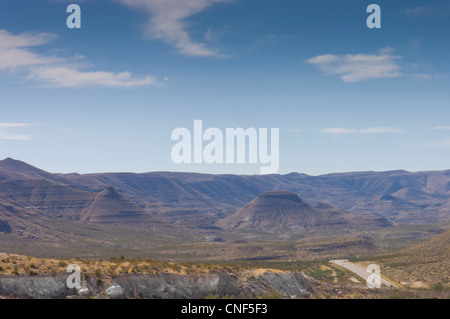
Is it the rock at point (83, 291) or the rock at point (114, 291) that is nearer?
the rock at point (83, 291)

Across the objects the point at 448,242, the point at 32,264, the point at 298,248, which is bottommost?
the point at 298,248

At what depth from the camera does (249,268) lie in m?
53.7

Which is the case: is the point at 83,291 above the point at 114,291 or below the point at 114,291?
above

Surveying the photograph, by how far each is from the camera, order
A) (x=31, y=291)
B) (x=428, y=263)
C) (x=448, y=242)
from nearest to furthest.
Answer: (x=31, y=291) → (x=428, y=263) → (x=448, y=242)

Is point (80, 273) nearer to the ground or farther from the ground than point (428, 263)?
farther from the ground

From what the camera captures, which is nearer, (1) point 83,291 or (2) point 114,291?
(1) point 83,291

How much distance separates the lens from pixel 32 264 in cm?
4069

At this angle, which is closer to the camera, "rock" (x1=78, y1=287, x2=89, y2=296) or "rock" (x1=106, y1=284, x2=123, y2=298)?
"rock" (x1=78, y1=287, x2=89, y2=296)

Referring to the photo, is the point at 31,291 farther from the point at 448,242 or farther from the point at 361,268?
the point at 448,242
